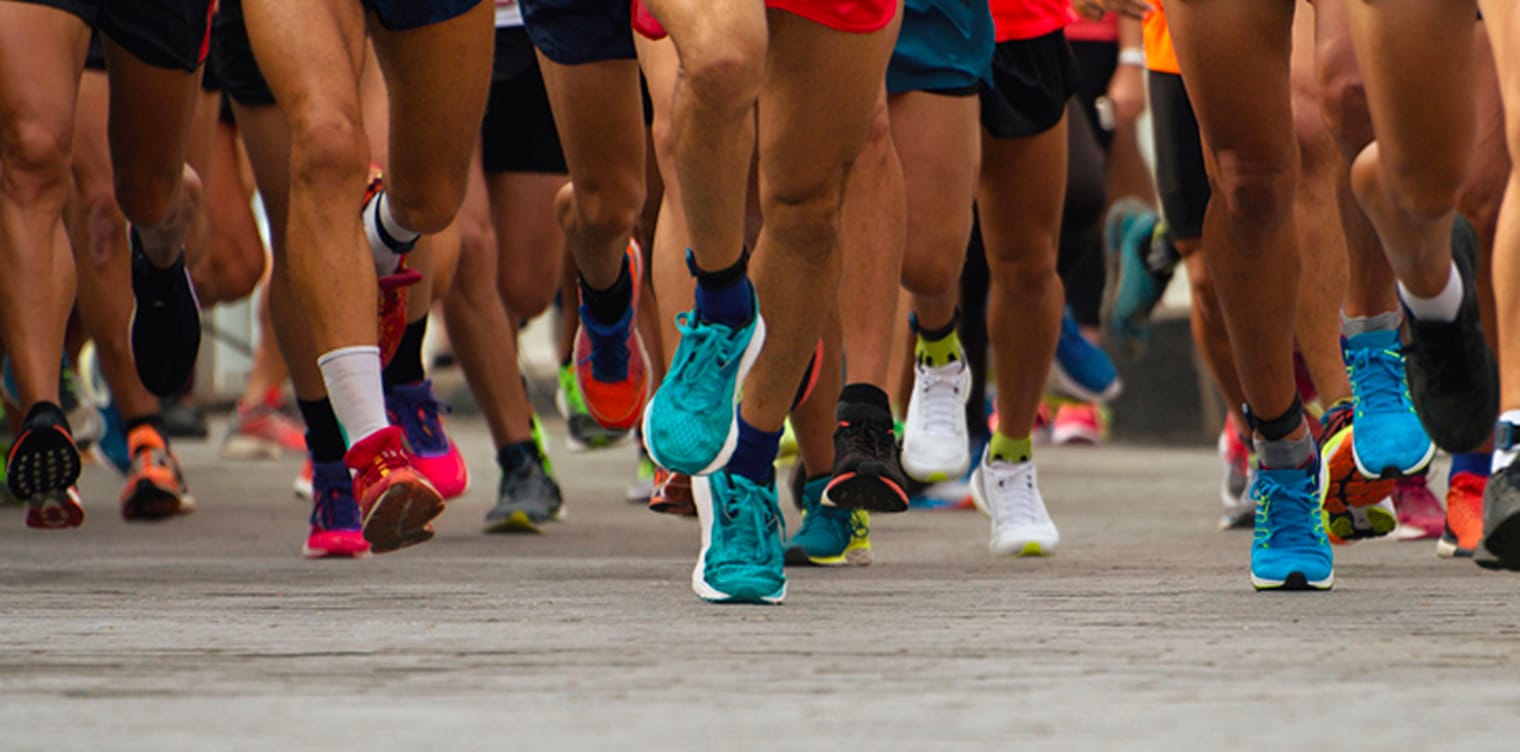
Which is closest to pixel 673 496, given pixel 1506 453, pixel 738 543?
pixel 738 543

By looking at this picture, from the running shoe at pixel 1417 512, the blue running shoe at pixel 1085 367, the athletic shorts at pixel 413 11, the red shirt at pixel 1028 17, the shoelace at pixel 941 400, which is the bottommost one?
the running shoe at pixel 1417 512

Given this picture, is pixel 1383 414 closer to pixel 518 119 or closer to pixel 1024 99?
pixel 1024 99

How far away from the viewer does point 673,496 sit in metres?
4.56

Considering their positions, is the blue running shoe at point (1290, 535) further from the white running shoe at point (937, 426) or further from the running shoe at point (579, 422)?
the running shoe at point (579, 422)

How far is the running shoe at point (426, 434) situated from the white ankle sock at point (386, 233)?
76 centimetres

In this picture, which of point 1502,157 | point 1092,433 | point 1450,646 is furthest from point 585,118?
point 1092,433

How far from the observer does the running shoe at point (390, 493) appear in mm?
4035

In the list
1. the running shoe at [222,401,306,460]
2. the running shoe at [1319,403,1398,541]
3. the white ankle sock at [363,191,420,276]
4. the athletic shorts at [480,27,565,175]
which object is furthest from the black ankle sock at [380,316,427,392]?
the running shoe at [222,401,306,460]

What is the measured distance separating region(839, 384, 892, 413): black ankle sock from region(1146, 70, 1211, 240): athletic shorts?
1.28 meters

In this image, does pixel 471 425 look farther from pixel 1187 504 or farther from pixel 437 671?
pixel 437 671

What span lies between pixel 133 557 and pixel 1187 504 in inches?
140

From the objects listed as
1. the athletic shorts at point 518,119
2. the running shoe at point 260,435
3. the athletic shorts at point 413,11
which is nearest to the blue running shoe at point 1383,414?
the athletic shorts at point 413,11

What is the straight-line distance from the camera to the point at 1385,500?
475 cm

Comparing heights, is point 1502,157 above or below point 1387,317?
above
